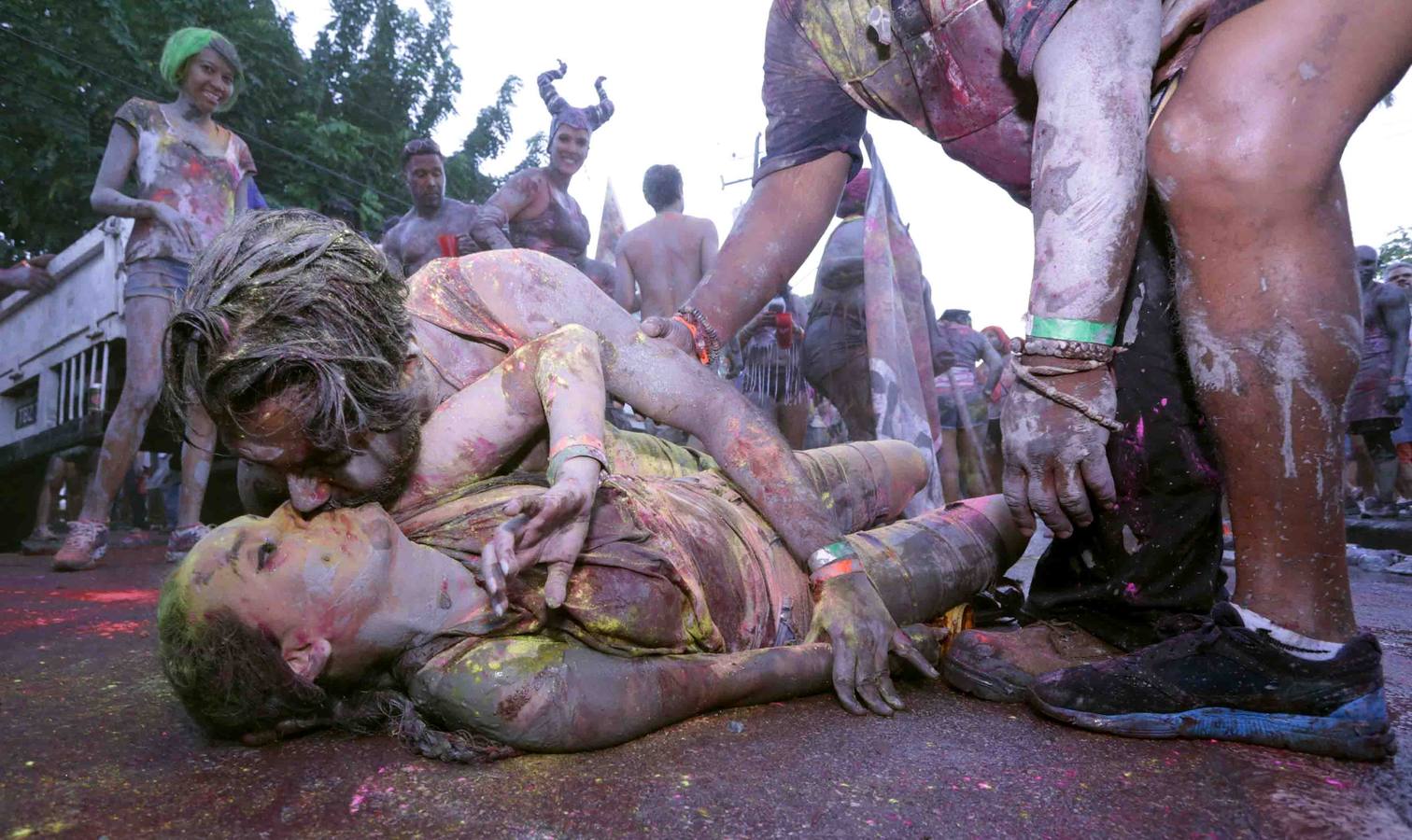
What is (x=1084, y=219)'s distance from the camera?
1451 mm

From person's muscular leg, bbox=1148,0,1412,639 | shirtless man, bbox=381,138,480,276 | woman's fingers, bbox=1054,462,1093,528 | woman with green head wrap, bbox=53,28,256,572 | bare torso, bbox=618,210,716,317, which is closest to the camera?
person's muscular leg, bbox=1148,0,1412,639

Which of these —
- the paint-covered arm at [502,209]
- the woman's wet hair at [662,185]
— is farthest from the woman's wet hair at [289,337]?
the woman's wet hair at [662,185]

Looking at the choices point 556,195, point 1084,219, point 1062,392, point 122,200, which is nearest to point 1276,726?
point 1062,392

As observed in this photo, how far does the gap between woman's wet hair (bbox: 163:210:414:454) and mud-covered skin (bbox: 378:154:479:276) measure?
13.7ft

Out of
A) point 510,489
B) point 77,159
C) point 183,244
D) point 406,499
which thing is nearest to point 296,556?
point 406,499

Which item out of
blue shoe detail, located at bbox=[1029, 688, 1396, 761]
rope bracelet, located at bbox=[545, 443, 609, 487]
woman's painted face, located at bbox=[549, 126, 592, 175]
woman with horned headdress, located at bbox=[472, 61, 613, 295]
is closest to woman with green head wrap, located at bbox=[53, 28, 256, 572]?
woman with horned headdress, located at bbox=[472, 61, 613, 295]

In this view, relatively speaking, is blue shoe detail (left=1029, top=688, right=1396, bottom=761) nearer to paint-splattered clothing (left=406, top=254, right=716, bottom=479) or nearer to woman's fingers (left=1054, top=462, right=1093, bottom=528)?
woman's fingers (left=1054, top=462, right=1093, bottom=528)

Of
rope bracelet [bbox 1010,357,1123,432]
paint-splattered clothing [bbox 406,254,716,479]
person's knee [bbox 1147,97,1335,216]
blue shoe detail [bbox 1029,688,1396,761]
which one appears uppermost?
person's knee [bbox 1147,97,1335,216]

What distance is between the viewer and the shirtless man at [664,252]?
575cm

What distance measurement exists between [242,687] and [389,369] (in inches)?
22.9

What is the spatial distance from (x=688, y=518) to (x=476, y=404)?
0.50 meters

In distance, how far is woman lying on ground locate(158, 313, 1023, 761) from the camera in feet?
4.46

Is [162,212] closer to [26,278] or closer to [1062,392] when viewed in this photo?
[26,278]

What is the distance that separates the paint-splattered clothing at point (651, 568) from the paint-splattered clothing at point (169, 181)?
3214 millimetres
